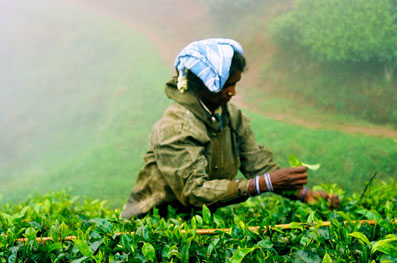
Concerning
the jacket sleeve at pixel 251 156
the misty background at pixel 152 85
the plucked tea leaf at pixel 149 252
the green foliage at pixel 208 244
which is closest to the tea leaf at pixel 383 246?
the green foliage at pixel 208 244

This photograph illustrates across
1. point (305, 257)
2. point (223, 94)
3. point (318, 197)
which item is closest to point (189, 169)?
point (223, 94)

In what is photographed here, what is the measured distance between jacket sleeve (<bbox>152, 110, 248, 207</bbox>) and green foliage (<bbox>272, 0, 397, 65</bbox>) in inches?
116

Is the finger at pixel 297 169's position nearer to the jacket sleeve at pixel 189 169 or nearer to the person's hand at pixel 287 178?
the person's hand at pixel 287 178

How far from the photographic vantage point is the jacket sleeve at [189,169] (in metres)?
2.45

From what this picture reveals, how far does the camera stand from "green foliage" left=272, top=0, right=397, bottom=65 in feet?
15.5

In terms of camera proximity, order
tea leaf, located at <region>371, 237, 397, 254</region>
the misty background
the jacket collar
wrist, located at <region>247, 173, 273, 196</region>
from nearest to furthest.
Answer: tea leaf, located at <region>371, 237, 397, 254</region> → wrist, located at <region>247, 173, 273, 196</region> → the jacket collar → the misty background

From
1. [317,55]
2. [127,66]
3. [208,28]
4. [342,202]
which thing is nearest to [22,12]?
[127,66]

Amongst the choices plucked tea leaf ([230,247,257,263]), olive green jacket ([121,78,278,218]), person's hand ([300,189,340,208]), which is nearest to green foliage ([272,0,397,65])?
olive green jacket ([121,78,278,218])

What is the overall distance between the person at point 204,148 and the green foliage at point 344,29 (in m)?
2.44

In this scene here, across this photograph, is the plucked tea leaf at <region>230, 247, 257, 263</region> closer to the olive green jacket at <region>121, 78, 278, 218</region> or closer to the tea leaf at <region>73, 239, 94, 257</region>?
the tea leaf at <region>73, 239, 94, 257</region>

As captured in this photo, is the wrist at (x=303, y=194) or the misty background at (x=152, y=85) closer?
the wrist at (x=303, y=194)

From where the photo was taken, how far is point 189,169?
249cm

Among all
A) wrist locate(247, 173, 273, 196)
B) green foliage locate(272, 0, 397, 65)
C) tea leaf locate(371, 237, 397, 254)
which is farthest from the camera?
green foliage locate(272, 0, 397, 65)

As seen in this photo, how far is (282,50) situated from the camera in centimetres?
554
